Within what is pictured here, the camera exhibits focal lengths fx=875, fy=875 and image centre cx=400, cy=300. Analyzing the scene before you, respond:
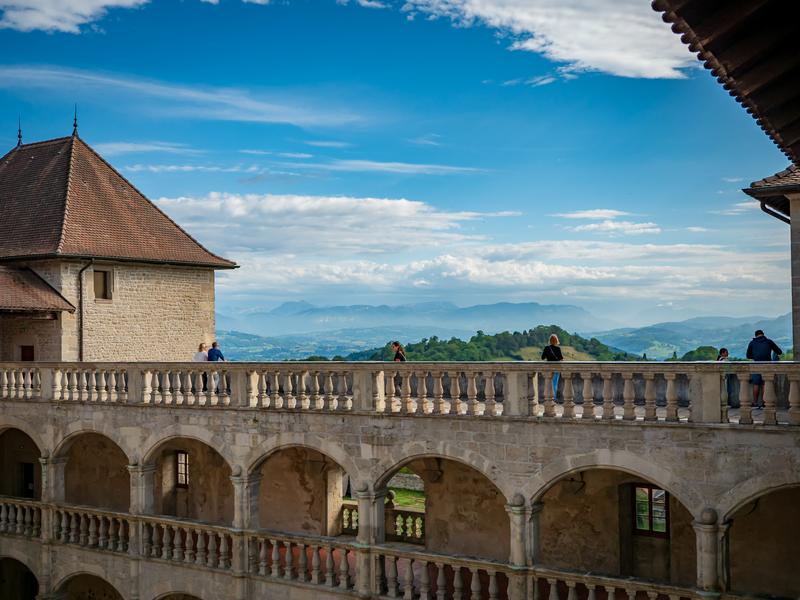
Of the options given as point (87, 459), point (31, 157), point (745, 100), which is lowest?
point (87, 459)

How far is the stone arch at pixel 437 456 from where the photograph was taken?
16031 millimetres

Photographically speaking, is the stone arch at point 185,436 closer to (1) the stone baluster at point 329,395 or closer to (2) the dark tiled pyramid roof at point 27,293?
(1) the stone baluster at point 329,395

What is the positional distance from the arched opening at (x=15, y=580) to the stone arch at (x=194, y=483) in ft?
22.5

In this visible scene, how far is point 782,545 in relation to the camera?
15766 mm

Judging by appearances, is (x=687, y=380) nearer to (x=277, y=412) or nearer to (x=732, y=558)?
(x=732, y=558)

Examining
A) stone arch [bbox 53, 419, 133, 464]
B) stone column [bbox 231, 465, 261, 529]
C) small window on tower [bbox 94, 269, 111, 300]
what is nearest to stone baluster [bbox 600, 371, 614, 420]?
stone column [bbox 231, 465, 261, 529]

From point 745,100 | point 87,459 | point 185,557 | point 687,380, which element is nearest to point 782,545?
point 687,380

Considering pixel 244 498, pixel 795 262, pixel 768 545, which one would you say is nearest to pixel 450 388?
pixel 244 498

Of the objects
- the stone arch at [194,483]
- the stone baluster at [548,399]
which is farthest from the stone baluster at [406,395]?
the stone arch at [194,483]

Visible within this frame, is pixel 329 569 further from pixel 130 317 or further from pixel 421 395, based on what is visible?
pixel 130 317

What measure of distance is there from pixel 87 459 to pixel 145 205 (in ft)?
33.1

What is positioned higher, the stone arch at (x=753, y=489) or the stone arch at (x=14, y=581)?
the stone arch at (x=753, y=489)

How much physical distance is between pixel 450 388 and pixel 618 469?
11.6ft

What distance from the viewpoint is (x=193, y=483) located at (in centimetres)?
2392
